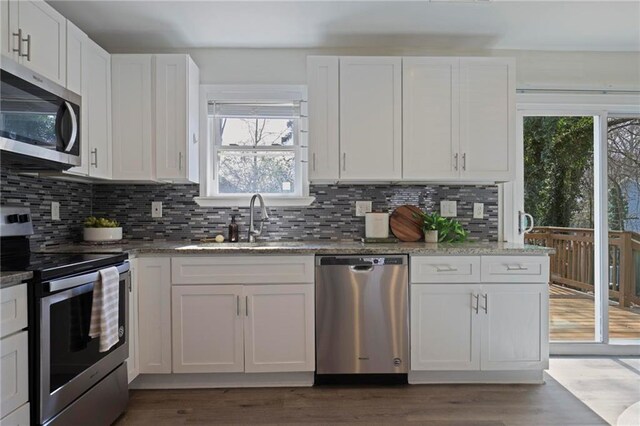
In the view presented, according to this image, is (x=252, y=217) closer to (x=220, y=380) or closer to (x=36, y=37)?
(x=220, y=380)

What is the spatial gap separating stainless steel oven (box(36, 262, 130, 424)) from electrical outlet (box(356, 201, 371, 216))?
183cm

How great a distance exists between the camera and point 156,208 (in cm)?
306

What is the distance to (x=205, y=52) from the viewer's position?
3076mm

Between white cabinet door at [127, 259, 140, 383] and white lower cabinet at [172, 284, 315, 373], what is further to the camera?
white lower cabinet at [172, 284, 315, 373]

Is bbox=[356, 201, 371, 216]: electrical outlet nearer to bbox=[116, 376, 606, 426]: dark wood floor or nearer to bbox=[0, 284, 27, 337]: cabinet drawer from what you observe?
bbox=[116, 376, 606, 426]: dark wood floor

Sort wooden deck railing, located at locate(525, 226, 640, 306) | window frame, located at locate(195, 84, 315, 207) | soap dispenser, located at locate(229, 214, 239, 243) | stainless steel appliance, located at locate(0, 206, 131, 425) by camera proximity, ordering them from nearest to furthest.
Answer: stainless steel appliance, located at locate(0, 206, 131, 425), soap dispenser, located at locate(229, 214, 239, 243), window frame, located at locate(195, 84, 315, 207), wooden deck railing, located at locate(525, 226, 640, 306)

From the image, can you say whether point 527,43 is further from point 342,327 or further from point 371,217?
point 342,327

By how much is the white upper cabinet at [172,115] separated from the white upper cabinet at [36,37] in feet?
2.02

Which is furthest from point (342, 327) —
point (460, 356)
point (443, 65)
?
point (443, 65)

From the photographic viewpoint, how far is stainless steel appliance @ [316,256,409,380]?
98.0 inches

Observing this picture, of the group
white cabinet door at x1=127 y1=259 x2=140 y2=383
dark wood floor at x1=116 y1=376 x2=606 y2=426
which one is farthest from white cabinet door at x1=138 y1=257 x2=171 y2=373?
dark wood floor at x1=116 y1=376 x2=606 y2=426

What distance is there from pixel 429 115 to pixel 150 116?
1.93m

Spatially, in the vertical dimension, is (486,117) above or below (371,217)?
above

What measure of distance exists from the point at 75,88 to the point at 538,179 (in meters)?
3.34
